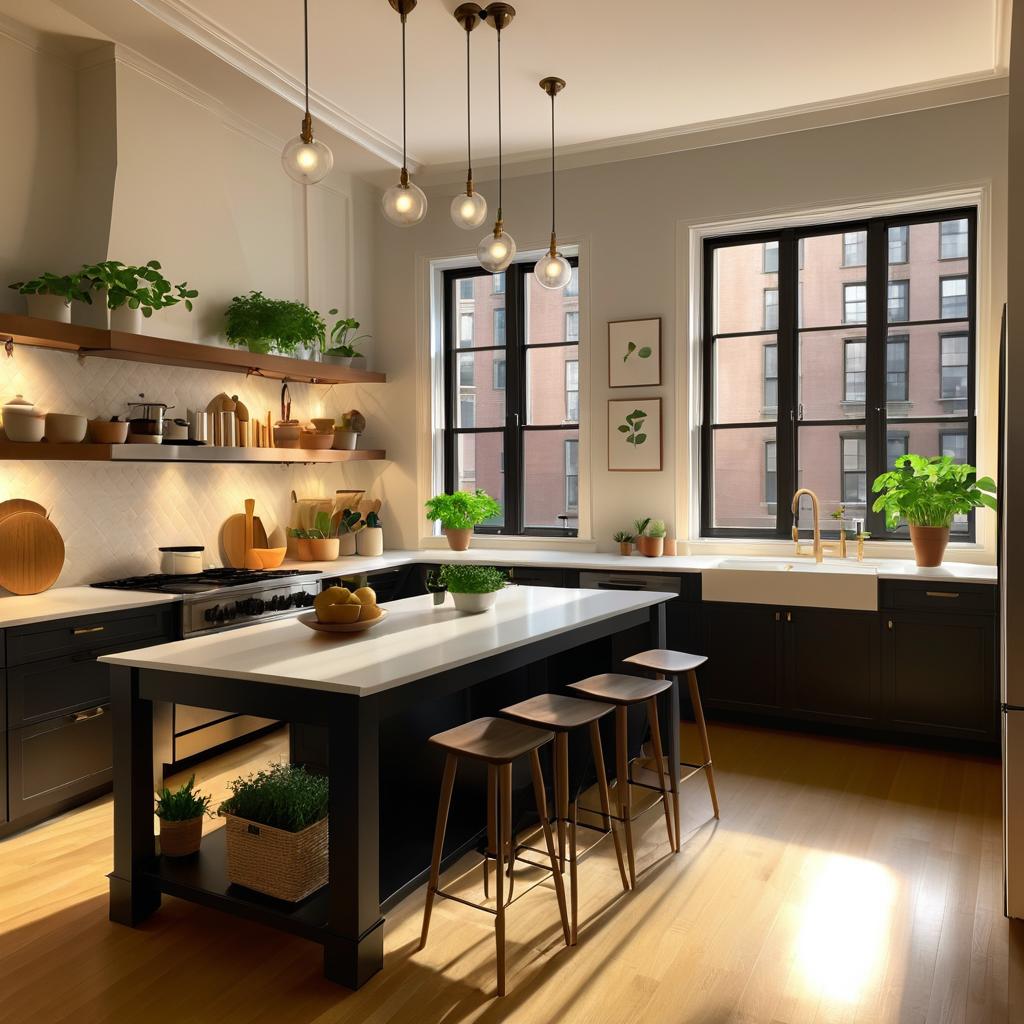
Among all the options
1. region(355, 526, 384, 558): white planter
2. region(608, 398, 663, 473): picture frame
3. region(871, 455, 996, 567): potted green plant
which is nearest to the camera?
region(871, 455, 996, 567): potted green plant

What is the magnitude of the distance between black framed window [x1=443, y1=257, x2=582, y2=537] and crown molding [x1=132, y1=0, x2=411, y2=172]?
1.12m

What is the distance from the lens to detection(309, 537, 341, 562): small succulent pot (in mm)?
5559

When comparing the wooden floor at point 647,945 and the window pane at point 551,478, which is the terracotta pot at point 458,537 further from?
the wooden floor at point 647,945

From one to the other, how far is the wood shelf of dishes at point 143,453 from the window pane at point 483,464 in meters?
1.24

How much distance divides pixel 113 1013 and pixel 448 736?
1.13 metres

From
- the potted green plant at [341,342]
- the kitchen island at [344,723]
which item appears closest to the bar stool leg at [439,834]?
the kitchen island at [344,723]

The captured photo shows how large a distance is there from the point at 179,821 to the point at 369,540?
3085mm

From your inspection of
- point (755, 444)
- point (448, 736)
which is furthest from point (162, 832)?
point (755, 444)

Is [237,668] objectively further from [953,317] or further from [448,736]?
[953,317]

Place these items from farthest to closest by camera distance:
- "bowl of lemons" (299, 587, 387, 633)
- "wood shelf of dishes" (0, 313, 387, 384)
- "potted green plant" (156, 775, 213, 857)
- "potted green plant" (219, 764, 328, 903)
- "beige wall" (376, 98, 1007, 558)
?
"beige wall" (376, 98, 1007, 558), "wood shelf of dishes" (0, 313, 387, 384), "bowl of lemons" (299, 587, 387, 633), "potted green plant" (156, 775, 213, 857), "potted green plant" (219, 764, 328, 903)

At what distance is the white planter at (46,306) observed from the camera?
3967 millimetres

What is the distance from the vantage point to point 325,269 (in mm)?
5996

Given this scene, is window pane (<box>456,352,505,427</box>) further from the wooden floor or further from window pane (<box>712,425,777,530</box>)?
the wooden floor

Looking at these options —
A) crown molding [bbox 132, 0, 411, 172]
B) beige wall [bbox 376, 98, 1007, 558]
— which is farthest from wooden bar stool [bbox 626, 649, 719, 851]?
crown molding [bbox 132, 0, 411, 172]
